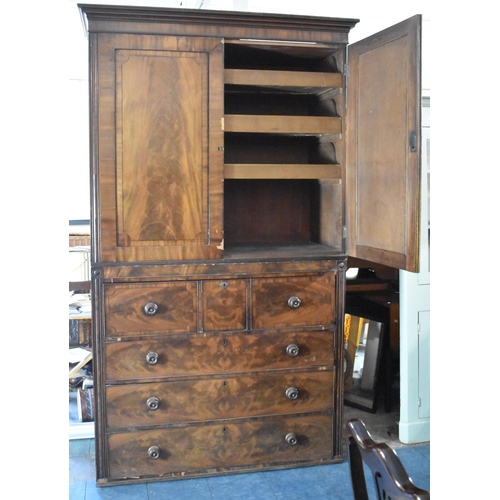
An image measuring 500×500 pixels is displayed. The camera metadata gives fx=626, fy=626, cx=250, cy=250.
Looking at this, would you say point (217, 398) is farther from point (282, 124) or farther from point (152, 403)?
point (282, 124)

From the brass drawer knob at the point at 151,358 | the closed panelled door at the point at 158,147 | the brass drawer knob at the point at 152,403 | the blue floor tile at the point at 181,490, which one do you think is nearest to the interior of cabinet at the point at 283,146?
the closed panelled door at the point at 158,147

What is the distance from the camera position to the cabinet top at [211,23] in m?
2.58


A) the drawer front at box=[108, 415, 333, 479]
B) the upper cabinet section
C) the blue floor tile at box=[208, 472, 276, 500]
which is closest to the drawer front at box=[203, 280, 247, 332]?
the upper cabinet section

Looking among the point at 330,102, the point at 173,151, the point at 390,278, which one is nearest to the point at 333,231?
the point at 330,102

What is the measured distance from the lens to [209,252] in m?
2.77

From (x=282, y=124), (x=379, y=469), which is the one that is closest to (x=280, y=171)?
(x=282, y=124)

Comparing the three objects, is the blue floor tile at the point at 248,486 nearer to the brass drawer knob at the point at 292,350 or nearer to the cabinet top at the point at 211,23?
the brass drawer knob at the point at 292,350

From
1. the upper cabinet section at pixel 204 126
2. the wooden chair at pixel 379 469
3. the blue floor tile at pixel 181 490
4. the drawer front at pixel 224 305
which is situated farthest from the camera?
the drawer front at pixel 224 305

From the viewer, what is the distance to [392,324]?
12.2 feet

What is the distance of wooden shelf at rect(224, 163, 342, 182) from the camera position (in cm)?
279

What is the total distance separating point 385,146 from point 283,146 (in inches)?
37.1
